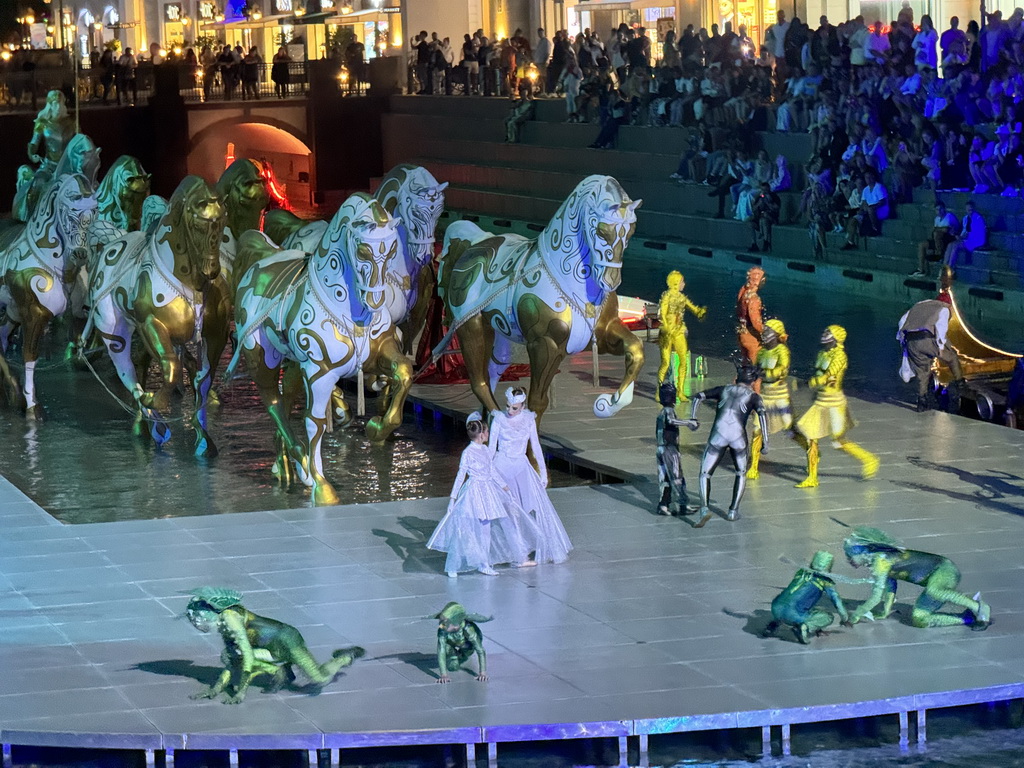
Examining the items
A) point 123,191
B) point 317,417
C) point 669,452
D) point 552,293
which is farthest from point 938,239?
point 317,417

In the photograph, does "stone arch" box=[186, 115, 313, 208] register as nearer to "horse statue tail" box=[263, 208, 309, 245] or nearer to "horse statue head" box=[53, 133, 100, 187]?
"horse statue head" box=[53, 133, 100, 187]

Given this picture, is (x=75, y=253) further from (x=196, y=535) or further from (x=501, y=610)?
(x=501, y=610)

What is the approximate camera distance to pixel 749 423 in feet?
55.2

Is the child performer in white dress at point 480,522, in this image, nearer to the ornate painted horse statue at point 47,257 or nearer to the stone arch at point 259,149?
the ornate painted horse statue at point 47,257

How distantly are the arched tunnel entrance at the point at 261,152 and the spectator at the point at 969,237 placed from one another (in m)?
21.8

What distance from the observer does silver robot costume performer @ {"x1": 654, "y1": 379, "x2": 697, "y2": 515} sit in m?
13.9

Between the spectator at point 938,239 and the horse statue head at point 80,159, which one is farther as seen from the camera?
the spectator at point 938,239

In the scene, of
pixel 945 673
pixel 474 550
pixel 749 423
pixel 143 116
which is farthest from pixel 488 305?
pixel 143 116

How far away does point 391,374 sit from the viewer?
1529cm

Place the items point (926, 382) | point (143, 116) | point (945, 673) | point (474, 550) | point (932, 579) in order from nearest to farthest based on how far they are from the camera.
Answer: point (945, 673) < point (932, 579) < point (474, 550) < point (926, 382) < point (143, 116)

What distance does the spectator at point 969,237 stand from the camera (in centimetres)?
2552

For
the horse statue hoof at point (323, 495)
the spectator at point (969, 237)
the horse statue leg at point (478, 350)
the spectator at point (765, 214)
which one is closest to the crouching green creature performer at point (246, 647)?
the horse statue hoof at point (323, 495)

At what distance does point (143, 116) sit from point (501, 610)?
1325 inches

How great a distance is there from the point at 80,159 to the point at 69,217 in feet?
6.68
